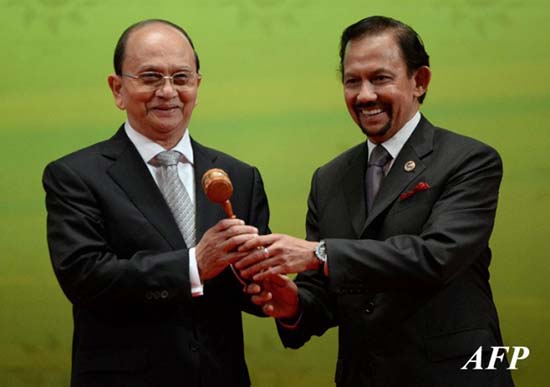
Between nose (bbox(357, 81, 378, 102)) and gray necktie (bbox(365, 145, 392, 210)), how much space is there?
16 centimetres

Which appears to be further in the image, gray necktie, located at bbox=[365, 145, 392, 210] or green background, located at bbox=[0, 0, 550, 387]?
green background, located at bbox=[0, 0, 550, 387]

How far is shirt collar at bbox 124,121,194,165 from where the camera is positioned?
2.67 metres

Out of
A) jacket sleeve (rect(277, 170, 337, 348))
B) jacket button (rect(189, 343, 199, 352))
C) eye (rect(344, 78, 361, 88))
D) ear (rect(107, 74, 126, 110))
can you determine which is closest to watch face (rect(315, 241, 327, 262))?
jacket sleeve (rect(277, 170, 337, 348))

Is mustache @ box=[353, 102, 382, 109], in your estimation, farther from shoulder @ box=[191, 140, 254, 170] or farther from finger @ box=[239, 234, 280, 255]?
finger @ box=[239, 234, 280, 255]

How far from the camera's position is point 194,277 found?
8.07 ft

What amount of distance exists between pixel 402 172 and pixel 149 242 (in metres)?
0.75

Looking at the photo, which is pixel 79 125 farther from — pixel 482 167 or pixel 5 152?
pixel 482 167

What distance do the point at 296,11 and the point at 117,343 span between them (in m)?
1.66

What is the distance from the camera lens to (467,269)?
2.60 metres

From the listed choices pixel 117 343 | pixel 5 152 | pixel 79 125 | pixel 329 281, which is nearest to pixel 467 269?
pixel 329 281

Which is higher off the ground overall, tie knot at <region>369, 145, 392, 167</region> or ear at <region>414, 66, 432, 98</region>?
ear at <region>414, 66, 432, 98</region>

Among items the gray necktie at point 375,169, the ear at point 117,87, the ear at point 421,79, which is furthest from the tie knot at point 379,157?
the ear at point 117,87

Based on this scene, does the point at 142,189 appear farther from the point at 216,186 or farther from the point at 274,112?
the point at 274,112

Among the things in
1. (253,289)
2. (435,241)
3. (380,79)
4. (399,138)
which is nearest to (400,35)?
(380,79)
